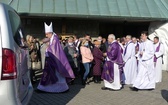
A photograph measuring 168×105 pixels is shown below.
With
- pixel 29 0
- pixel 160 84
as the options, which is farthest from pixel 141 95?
pixel 29 0

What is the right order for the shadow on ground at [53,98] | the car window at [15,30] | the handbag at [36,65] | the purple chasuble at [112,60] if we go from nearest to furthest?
the car window at [15,30]
the shadow on ground at [53,98]
the purple chasuble at [112,60]
the handbag at [36,65]

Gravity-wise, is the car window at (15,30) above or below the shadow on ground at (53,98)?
above

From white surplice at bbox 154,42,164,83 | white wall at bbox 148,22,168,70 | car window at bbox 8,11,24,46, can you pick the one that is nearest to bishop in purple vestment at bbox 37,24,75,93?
car window at bbox 8,11,24,46

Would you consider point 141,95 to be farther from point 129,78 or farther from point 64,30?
point 64,30

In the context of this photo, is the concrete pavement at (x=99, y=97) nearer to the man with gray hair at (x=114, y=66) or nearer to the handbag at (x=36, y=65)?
the man with gray hair at (x=114, y=66)

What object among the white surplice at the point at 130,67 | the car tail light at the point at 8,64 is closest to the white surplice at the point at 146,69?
the white surplice at the point at 130,67

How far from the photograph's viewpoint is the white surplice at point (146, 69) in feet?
30.1

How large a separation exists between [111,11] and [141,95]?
277 inches

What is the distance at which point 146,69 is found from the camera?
9.27 m

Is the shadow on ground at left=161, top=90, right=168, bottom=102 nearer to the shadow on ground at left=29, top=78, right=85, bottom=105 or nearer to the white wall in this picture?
the shadow on ground at left=29, top=78, right=85, bottom=105

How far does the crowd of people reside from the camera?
8406 millimetres

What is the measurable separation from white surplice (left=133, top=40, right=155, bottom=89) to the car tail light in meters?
6.21

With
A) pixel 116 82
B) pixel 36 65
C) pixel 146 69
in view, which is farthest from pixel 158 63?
pixel 36 65

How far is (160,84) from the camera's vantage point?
10953 mm
